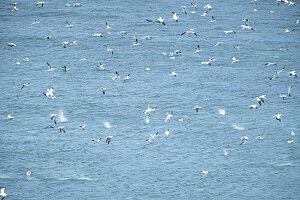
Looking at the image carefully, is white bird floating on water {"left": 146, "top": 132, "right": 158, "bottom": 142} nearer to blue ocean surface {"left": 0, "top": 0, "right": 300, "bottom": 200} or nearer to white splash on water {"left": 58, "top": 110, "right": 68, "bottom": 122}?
blue ocean surface {"left": 0, "top": 0, "right": 300, "bottom": 200}

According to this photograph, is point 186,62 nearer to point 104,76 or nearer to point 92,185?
point 104,76

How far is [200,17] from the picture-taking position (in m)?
155

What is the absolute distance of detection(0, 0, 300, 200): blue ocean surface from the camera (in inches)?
3071

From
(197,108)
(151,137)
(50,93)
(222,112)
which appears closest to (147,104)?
(197,108)

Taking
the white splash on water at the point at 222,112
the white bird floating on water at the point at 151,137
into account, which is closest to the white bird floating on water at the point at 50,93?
the white bird floating on water at the point at 151,137

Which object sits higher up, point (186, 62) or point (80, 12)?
point (80, 12)

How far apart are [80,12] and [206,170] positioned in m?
87.3

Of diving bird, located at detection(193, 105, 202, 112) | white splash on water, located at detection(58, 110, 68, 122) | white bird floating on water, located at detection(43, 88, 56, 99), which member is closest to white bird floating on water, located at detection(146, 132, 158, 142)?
diving bird, located at detection(193, 105, 202, 112)

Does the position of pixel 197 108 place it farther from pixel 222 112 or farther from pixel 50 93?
pixel 50 93

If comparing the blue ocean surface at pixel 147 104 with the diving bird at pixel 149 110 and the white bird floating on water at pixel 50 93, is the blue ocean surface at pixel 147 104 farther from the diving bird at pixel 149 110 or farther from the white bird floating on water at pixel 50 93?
the white bird floating on water at pixel 50 93

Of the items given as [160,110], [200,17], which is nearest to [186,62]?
[160,110]

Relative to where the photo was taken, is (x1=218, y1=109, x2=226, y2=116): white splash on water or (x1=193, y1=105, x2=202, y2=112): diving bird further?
(x1=218, y1=109, x2=226, y2=116): white splash on water

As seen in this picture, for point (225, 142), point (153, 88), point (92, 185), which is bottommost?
point (92, 185)

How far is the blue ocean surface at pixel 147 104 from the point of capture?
256 feet
